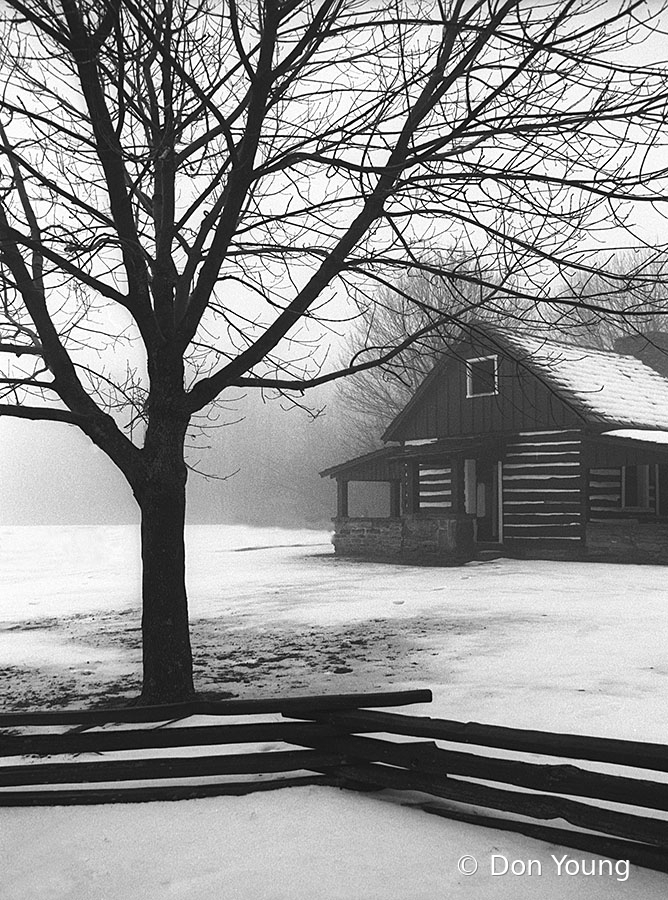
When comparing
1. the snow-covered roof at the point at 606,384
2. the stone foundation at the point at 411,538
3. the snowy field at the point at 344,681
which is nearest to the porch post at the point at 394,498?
the stone foundation at the point at 411,538

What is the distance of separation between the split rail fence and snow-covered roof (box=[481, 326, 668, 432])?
15.3 m

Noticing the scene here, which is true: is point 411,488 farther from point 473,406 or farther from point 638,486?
point 638,486

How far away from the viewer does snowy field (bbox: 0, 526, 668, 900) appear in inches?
149

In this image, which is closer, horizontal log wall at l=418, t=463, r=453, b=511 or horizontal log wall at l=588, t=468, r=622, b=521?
horizontal log wall at l=588, t=468, r=622, b=521

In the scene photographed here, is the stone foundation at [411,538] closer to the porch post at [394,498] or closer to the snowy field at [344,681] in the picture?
the snowy field at [344,681]

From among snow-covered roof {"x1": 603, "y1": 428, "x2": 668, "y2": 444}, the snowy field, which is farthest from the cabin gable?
the snowy field

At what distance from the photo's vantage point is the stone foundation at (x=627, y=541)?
18.1 m

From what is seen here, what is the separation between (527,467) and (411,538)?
360 cm

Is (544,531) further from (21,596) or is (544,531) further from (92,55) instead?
(92,55)

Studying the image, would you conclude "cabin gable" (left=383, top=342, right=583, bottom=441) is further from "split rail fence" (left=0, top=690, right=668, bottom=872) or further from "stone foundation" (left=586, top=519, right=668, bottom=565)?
"split rail fence" (left=0, top=690, right=668, bottom=872)

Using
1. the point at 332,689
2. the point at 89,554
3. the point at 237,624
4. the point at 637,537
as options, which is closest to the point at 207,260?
the point at 332,689

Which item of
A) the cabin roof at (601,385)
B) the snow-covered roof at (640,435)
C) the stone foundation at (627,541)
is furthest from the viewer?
the cabin roof at (601,385)

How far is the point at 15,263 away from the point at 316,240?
2789 millimetres

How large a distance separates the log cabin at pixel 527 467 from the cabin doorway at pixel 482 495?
4 centimetres
